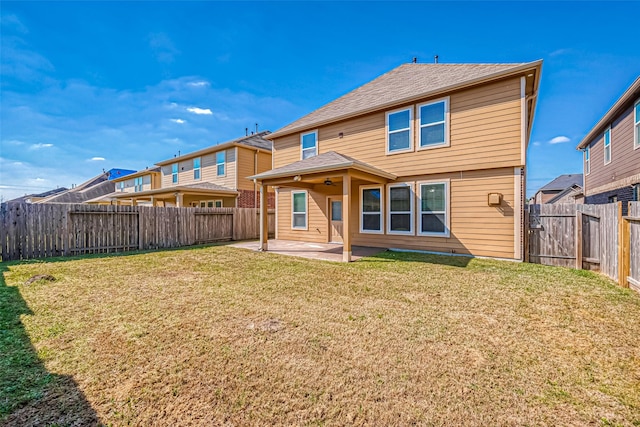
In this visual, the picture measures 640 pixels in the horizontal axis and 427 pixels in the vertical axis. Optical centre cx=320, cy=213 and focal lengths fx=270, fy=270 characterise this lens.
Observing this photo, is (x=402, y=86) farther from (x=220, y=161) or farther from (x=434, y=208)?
(x=220, y=161)

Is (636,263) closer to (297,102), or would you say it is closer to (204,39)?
(204,39)

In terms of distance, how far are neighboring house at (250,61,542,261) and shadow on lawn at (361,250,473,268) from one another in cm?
50

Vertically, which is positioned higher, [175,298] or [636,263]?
[636,263]

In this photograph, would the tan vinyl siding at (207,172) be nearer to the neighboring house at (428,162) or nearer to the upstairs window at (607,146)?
the neighboring house at (428,162)

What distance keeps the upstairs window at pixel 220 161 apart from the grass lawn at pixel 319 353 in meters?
12.8

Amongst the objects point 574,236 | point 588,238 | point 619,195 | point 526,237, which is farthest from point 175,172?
point 619,195

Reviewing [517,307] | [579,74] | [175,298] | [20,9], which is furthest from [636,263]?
[20,9]

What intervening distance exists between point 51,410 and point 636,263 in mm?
7990

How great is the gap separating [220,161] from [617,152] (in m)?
20.0

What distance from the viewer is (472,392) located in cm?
218

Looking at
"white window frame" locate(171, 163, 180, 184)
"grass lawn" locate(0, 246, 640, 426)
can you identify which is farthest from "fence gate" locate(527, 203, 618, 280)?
"white window frame" locate(171, 163, 180, 184)

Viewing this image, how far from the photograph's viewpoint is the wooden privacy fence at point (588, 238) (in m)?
4.95

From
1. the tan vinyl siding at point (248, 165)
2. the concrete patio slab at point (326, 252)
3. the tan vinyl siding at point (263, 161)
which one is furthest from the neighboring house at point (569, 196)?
the tan vinyl siding at point (248, 165)

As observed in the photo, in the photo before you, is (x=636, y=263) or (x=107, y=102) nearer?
(x=636, y=263)
